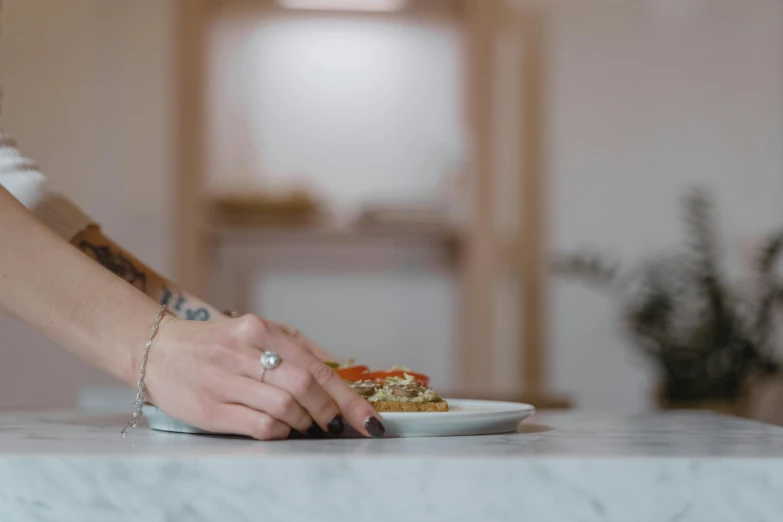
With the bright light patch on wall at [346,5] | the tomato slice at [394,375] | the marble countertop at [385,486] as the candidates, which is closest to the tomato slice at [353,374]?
the tomato slice at [394,375]

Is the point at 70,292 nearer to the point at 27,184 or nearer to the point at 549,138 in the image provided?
the point at 27,184

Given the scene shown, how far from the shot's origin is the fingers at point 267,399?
0.72m

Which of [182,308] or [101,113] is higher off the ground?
[101,113]

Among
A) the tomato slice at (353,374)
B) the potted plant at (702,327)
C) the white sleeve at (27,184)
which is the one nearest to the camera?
the tomato slice at (353,374)

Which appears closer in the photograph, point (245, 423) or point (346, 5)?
point (245, 423)

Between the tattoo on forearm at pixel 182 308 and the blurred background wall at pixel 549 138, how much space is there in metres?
2.39

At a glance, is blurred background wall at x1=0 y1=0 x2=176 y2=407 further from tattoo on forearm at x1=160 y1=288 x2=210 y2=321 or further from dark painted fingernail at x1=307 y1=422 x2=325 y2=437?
dark painted fingernail at x1=307 y1=422 x2=325 y2=437

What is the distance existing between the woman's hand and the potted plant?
2281 millimetres

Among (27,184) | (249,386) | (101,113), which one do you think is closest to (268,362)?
(249,386)

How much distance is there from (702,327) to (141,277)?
2.09m

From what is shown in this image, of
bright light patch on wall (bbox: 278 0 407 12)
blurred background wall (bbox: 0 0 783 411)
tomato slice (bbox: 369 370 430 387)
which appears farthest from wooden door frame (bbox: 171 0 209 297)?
tomato slice (bbox: 369 370 430 387)

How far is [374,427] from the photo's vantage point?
74 centimetres

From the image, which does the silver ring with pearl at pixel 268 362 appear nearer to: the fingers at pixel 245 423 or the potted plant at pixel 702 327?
the fingers at pixel 245 423

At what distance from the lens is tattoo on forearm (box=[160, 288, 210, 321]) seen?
1190 millimetres
